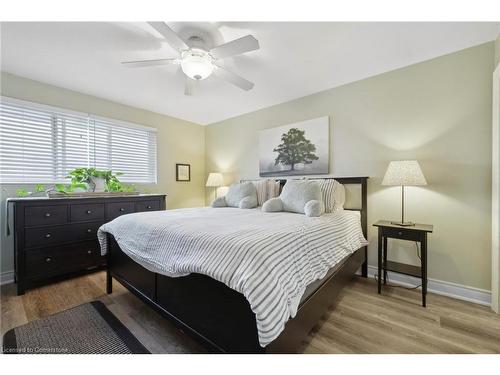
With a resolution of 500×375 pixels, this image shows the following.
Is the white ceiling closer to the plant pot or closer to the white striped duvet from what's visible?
the plant pot

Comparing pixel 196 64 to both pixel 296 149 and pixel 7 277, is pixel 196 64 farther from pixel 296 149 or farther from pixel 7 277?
pixel 7 277

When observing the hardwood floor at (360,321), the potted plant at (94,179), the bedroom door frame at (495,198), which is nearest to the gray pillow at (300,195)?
the hardwood floor at (360,321)

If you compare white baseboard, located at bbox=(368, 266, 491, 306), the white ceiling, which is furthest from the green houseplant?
white baseboard, located at bbox=(368, 266, 491, 306)

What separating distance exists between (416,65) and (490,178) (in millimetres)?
1345

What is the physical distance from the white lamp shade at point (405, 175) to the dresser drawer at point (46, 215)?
356cm

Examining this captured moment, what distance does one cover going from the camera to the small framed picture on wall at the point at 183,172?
13.7 ft

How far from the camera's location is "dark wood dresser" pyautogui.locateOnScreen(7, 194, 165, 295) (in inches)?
87.5

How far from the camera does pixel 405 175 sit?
6.85 ft

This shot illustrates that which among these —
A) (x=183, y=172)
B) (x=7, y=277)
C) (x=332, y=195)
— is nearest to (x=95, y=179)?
(x=7, y=277)

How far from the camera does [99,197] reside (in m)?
2.71

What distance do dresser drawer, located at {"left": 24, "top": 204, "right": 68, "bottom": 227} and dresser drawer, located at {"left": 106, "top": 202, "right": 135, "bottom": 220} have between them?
430 mm

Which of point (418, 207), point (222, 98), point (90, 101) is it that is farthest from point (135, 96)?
point (418, 207)

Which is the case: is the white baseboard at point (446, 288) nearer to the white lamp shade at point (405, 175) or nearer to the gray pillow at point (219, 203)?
the white lamp shade at point (405, 175)

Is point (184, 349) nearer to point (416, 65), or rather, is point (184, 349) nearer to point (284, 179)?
point (284, 179)
